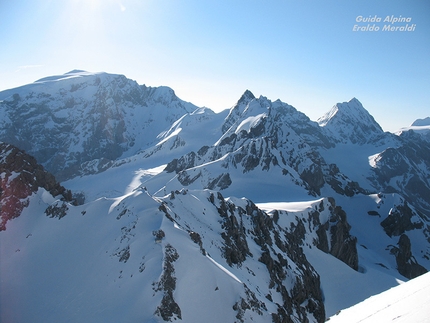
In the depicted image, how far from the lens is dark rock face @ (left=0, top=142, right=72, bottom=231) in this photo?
50.0 metres

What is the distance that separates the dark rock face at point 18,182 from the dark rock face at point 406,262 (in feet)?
351

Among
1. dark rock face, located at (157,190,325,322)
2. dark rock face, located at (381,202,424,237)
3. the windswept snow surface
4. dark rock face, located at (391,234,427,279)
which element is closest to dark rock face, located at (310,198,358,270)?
dark rock face, located at (157,190,325,322)

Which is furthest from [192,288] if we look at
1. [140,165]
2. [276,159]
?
[140,165]

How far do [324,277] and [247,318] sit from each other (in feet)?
136

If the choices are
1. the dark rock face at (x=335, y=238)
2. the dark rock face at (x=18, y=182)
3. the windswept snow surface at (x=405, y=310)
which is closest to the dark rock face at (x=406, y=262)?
the dark rock face at (x=335, y=238)

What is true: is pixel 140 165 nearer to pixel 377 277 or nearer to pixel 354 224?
pixel 354 224

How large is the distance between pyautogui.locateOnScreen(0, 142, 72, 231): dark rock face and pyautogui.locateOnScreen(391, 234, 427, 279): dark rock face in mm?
106886

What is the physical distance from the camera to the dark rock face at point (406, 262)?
10160cm

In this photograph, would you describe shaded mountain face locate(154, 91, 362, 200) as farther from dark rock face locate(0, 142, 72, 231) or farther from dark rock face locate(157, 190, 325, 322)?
dark rock face locate(0, 142, 72, 231)

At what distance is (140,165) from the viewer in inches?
6929

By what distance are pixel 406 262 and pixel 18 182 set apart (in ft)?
388

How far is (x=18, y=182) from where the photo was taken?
5219 cm

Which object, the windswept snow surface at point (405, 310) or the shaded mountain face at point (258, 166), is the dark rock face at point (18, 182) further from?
the shaded mountain face at point (258, 166)

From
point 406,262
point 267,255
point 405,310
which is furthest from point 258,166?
point 405,310
